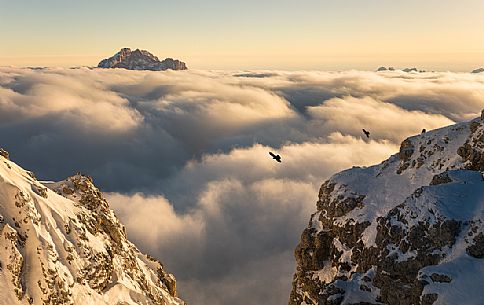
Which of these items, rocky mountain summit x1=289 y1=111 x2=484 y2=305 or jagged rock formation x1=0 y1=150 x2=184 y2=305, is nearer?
rocky mountain summit x1=289 y1=111 x2=484 y2=305

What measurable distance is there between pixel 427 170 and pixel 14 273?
2958 inches

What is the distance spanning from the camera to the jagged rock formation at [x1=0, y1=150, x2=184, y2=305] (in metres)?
64.2

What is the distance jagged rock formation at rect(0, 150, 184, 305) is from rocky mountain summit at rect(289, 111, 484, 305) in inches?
1612

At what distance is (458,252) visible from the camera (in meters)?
55.3

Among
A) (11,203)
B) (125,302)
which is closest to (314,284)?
(125,302)

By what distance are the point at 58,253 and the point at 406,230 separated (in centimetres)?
6219

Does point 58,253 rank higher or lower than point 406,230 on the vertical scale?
lower

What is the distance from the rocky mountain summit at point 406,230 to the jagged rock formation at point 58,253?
40942 millimetres

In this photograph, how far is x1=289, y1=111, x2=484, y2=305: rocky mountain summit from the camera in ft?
177

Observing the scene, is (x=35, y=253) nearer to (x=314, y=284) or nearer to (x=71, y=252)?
(x=71, y=252)

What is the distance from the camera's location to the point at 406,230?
60969 mm

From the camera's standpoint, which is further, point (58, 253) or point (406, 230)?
point (58, 253)

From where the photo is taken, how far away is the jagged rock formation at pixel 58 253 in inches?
2530

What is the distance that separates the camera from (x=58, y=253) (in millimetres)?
75125
